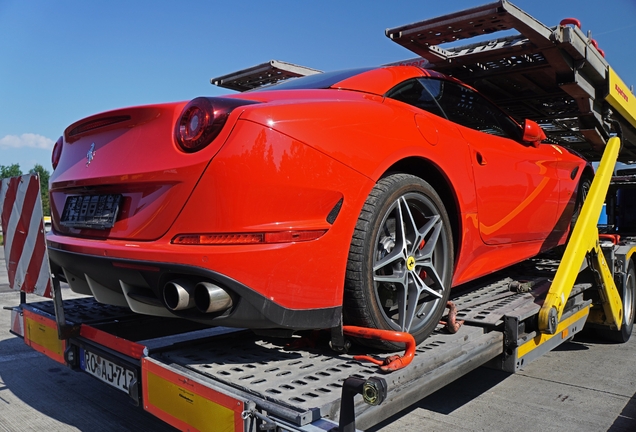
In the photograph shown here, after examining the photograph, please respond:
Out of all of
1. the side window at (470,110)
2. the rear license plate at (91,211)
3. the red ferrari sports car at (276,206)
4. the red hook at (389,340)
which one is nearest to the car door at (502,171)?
the side window at (470,110)

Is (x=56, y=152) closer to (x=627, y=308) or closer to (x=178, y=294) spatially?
(x=178, y=294)

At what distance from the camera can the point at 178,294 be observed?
1896 millimetres

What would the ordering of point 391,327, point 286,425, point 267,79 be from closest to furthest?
point 286,425
point 391,327
point 267,79

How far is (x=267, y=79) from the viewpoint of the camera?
5.11 metres

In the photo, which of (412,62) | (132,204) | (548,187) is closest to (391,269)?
(132,204)

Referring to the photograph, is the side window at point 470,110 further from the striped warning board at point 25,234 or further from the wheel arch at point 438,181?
the striped warning board at point 25,234

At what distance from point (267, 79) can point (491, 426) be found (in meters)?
3.54

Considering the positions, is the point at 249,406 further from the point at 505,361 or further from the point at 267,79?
the point at 267,79

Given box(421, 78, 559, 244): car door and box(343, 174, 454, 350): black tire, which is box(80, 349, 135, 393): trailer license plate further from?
box(421, 78, 559, 244): car door

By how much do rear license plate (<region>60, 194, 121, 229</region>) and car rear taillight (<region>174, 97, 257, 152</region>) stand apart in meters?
0.43

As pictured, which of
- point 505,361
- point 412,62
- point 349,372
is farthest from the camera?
point 412,62

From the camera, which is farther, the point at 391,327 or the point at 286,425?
the point at 391,327

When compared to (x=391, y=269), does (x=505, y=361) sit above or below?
below

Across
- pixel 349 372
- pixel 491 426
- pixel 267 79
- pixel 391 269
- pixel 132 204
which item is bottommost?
pixel 491 426
